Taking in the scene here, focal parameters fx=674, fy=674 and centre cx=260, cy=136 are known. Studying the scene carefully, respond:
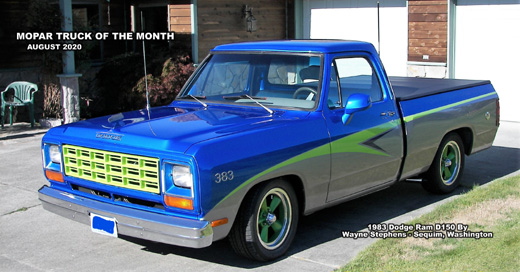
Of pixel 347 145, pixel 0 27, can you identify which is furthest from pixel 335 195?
pixel 0 27

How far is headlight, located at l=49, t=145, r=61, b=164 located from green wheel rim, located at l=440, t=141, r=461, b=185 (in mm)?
4225

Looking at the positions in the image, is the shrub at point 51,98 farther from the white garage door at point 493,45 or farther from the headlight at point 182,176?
the headlight at point 182,176

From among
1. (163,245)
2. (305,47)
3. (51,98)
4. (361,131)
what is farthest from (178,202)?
(51,98)

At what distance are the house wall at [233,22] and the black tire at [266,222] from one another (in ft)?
30.0

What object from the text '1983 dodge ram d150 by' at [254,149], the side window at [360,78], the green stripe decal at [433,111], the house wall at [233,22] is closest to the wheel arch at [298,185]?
the text '1983 dodge ram d150 by' at [254,149]

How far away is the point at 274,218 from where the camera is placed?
552 centimetres

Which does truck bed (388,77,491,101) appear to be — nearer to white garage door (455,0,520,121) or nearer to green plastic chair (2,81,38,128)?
white garage door (455,0,520,121)

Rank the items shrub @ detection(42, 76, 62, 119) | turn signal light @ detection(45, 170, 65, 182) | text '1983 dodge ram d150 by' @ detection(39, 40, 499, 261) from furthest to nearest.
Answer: shrub @ detection(42, 76, 62, 119), turn signal light @ detection(45, 170, 65, 182), text '1983 dodge ram d150 by' @ detection(39, 40, 499, 261)

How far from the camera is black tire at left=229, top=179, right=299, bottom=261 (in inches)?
209

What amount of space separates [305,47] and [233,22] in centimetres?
897

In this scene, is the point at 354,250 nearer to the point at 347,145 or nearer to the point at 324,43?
the point at 347,145

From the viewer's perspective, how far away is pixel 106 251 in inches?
235

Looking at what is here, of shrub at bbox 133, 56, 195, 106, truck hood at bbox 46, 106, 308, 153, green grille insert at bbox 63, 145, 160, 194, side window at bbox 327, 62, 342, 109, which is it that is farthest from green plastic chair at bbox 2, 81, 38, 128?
side window at bbox 327, 62, 342, 109

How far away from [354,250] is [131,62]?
9006mm
